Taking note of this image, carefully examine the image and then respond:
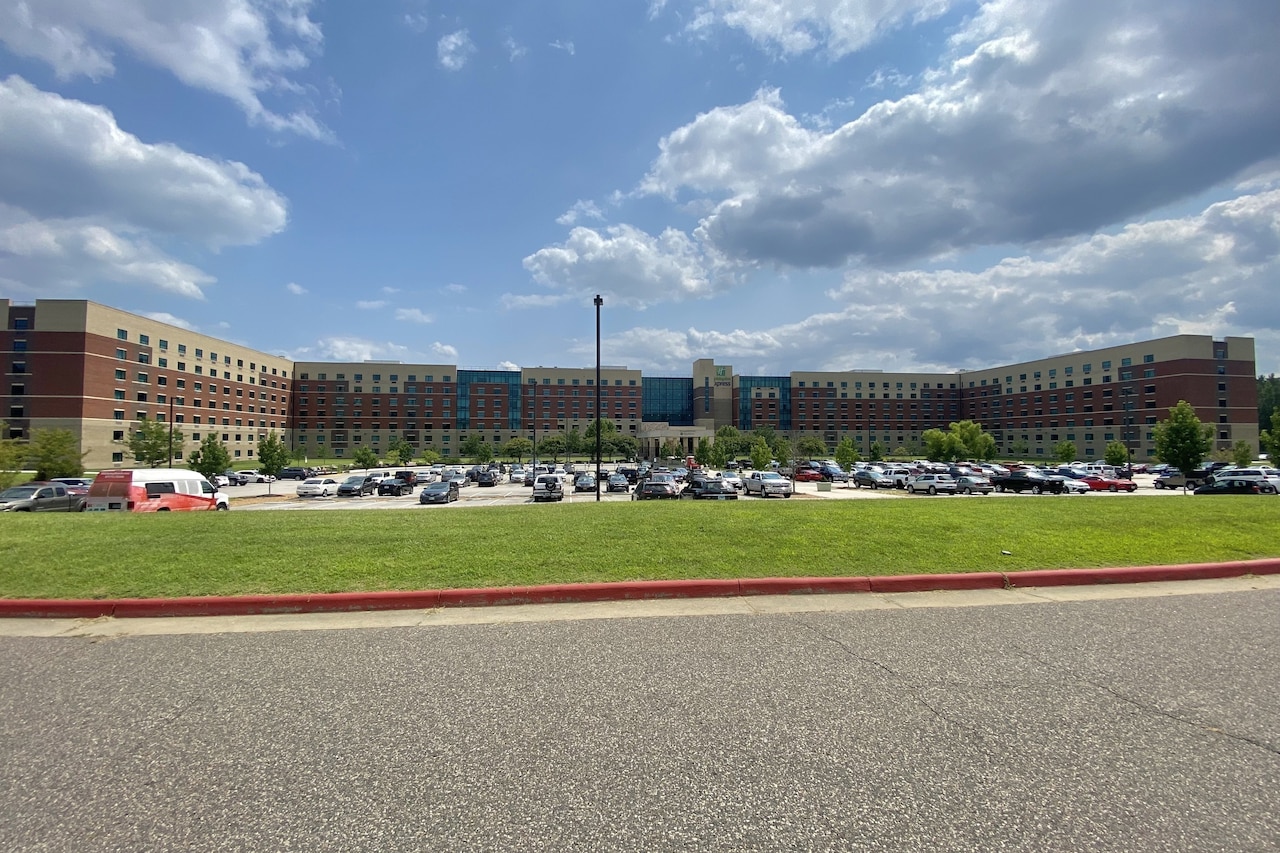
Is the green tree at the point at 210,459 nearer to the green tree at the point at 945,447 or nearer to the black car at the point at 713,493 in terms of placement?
the black car at the point at 713,493

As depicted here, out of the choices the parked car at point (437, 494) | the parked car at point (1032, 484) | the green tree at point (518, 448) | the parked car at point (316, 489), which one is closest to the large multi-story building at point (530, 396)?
the green tree at point (518, 448)

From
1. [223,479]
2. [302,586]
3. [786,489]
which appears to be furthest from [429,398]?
[302,586]

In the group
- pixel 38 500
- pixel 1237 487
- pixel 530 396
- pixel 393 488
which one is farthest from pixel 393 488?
pixel 530 396

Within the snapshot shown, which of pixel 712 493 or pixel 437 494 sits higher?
pixel 712 493

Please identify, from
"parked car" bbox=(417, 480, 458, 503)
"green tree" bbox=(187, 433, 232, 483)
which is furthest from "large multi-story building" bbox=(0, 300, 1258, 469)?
"green tree" bbox=(187, 433, 232, 483)

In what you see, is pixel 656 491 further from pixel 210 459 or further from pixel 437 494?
pixel 210 459

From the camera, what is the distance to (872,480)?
5281 centimetres

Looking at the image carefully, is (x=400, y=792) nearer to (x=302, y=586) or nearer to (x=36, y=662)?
(x=36, y=662)

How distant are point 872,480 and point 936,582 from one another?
1842 inches

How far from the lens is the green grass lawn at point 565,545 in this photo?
8789 millimetres

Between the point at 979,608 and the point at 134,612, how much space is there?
11161 mm

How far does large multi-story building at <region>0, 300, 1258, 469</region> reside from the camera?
73000mm

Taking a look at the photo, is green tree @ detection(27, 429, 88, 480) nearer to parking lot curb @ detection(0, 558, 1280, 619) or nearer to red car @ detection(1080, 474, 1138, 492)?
parking lot curb @ detection(0, 558, 1280, 619)

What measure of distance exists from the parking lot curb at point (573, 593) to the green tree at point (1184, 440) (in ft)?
151
